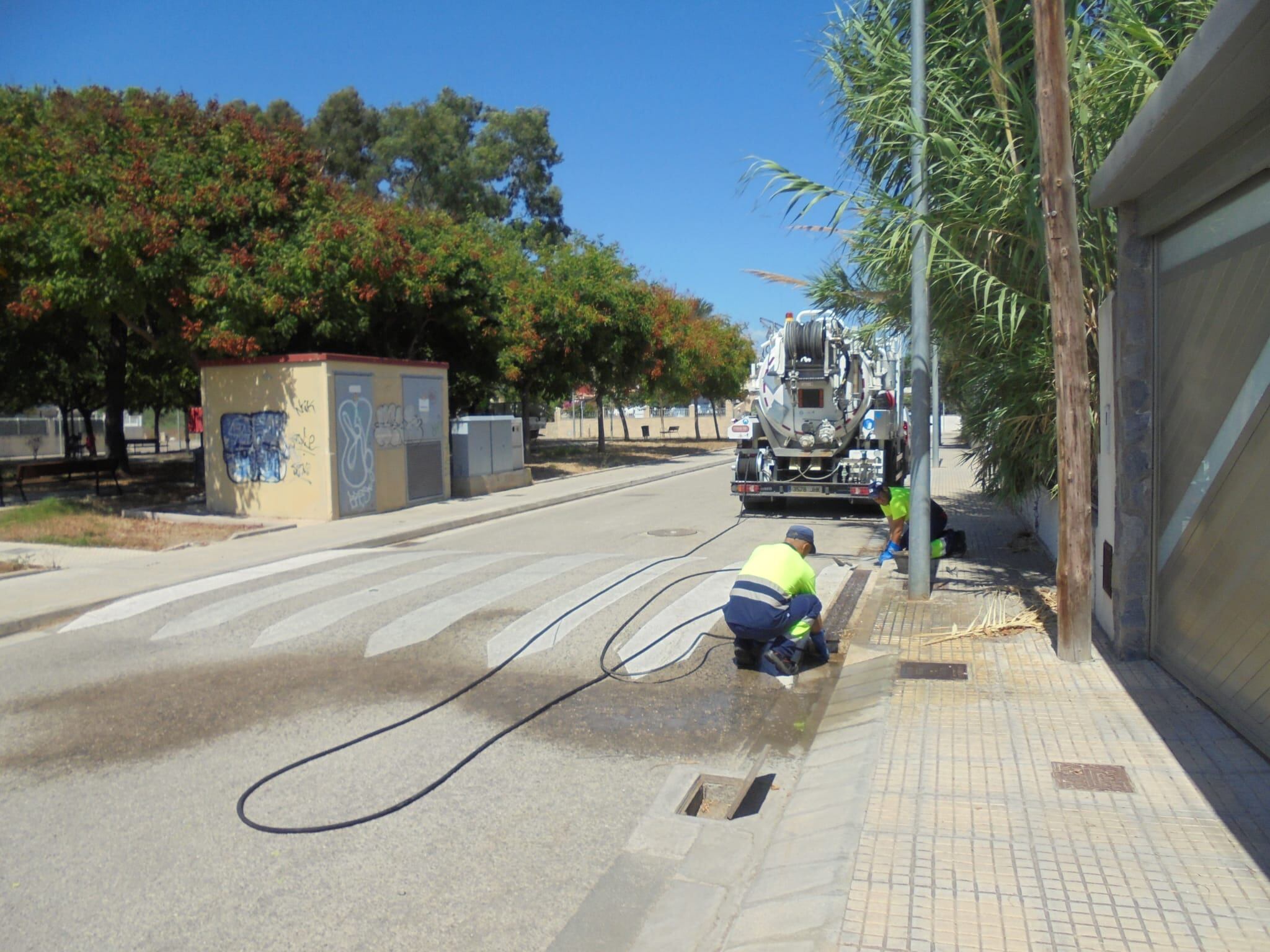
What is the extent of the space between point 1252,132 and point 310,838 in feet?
19.6

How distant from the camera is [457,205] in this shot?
48.2m

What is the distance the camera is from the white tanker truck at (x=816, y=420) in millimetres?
17422

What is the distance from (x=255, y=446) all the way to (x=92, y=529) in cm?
355

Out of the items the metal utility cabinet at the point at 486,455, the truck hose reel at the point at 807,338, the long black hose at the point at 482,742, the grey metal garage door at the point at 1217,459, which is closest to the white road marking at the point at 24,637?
the long black hose at the point at 482,742

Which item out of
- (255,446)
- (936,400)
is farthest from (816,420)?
(255,446)

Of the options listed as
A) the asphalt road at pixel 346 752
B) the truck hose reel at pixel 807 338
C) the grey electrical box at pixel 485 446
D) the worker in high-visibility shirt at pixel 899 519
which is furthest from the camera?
the grey electrical box at pixel 485 446

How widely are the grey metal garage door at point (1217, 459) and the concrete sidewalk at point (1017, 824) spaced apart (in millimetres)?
281

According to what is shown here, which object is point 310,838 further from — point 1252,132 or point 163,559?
point 163,559

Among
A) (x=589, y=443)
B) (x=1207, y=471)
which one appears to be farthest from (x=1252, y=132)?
(x=589, y=443)

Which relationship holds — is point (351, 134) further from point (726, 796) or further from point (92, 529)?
point (726, 796)

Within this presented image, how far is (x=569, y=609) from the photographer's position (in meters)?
9.77

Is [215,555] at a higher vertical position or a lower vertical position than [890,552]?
lower

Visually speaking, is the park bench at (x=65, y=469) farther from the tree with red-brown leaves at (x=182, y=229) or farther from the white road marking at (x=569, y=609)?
the white road marking at (x=569, y=609)

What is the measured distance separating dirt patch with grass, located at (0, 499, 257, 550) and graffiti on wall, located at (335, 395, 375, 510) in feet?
6.67
